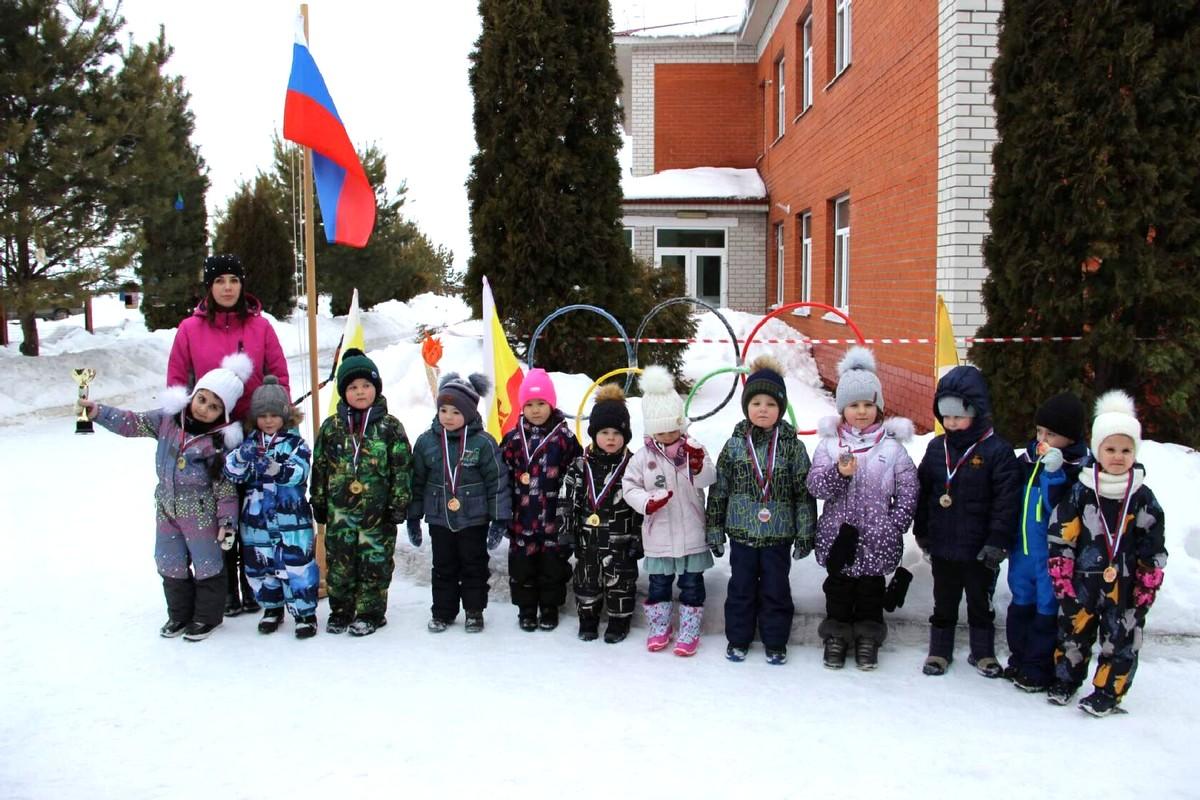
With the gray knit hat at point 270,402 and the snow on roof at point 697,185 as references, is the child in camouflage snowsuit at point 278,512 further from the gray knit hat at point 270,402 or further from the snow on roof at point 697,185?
the snow on roof at point 697,185

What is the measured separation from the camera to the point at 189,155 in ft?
75.8

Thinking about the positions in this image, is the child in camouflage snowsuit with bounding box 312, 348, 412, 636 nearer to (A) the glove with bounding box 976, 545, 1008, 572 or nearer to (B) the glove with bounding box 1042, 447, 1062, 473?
(A) the glove with bounding box 976, 545, 1008, 572

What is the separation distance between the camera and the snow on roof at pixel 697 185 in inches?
695

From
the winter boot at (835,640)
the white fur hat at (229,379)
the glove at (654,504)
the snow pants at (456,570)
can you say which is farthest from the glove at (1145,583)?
the white fur hat at (229,379)

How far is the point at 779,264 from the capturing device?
1738 cm

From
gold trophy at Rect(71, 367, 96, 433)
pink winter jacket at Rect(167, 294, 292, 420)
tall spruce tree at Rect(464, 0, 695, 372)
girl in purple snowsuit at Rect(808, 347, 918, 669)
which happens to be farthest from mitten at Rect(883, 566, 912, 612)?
tall spruce tree at Rect(464, 0, 695, 372)

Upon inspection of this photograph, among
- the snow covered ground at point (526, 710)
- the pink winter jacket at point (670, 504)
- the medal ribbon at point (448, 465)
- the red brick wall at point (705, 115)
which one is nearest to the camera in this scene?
the snow covered ground at point (526, 710)

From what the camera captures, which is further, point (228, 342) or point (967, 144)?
point (967, 144)

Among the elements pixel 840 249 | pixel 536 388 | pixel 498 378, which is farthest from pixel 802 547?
pixel 840 249

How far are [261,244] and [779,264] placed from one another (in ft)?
47.0

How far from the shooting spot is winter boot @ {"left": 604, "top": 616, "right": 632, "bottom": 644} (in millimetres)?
4312

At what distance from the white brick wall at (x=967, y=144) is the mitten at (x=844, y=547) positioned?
13.6 ft

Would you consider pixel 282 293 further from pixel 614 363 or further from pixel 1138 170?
pixel 1138 170

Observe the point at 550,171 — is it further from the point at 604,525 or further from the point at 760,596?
the point at 760,596
